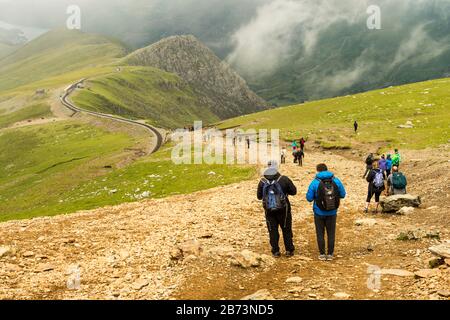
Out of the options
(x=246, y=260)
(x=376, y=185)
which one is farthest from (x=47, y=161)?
(x=246, y=260)

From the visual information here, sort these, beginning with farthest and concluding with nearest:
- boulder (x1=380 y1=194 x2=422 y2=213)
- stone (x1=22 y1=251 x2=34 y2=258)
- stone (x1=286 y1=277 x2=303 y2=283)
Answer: boulder (x1=380 y1=194 x2=422 y2=213) < stone (x1=22 y1=251 x2=34 y2=258) < stone (x1=286 y1=277 x2=303 y2=283)

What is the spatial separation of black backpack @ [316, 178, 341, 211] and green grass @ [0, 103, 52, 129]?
160 metres

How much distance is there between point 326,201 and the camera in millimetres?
15070

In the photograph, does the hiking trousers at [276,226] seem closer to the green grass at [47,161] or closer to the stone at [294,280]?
the stone at [294,280]

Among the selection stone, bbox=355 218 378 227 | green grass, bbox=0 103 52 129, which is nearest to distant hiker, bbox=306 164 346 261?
stone, bbox=355 218 378 227

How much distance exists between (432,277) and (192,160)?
4494 cm

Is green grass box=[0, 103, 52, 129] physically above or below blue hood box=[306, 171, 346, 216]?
above

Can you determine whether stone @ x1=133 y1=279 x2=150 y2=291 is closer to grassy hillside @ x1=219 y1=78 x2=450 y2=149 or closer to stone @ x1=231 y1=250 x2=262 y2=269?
stone @ x1=231 y1=250 x2=262 y2=269

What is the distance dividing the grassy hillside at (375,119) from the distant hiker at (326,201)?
4288cm

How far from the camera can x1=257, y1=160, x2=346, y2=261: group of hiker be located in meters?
15.2

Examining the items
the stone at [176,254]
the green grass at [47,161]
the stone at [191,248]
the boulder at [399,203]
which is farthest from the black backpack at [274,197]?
the green grass at [47,161]

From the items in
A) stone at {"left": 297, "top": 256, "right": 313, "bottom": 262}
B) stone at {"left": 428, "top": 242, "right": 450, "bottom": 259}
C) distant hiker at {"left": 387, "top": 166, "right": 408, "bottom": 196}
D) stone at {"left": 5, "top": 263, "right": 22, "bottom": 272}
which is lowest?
stone at {"left": 5, "top": 263, "right": 22, "bottom": 272}

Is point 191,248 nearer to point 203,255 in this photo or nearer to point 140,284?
point 203,255
